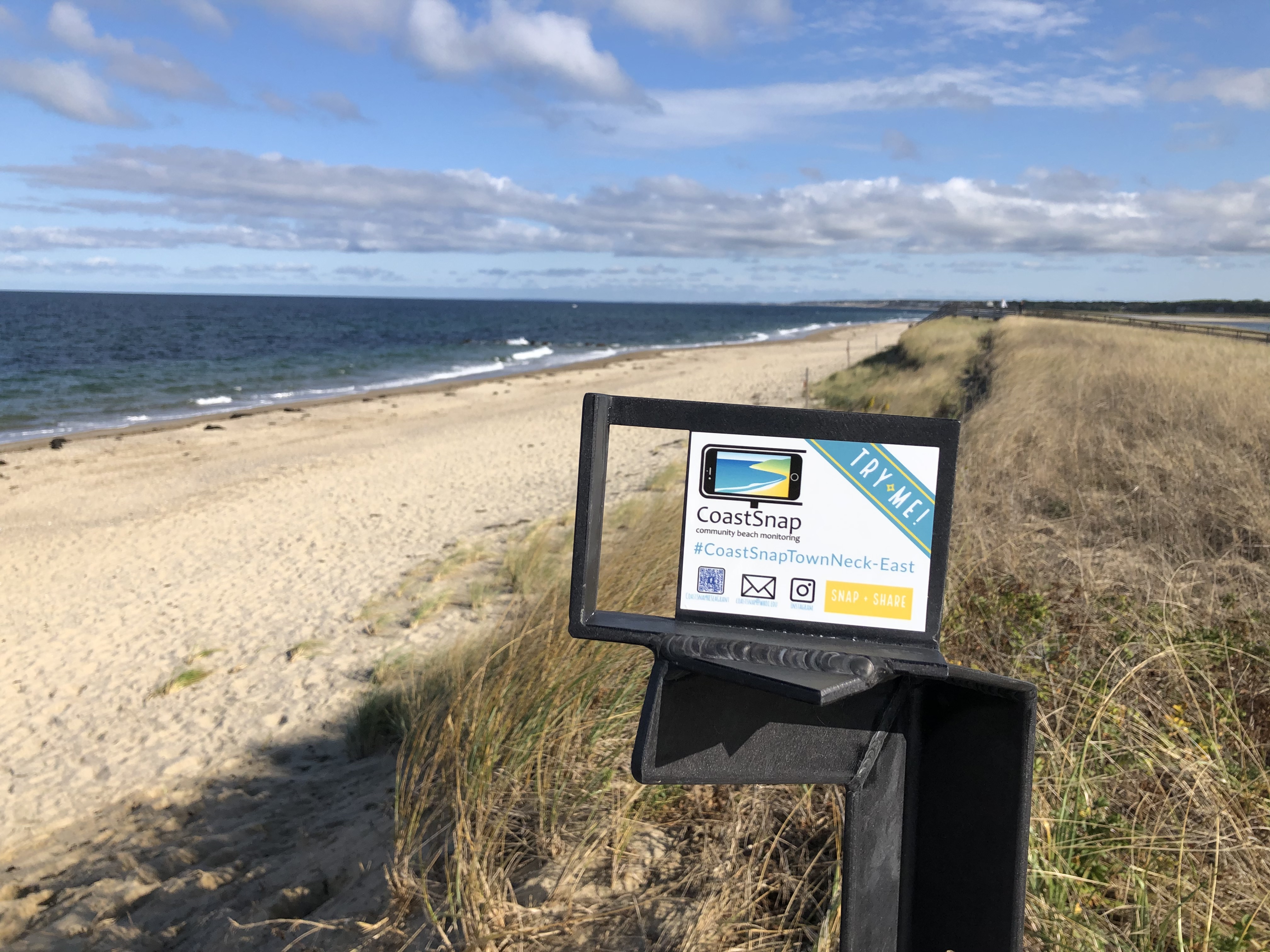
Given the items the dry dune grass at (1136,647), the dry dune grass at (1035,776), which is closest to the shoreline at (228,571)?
the dry dune grass at (1035,776)

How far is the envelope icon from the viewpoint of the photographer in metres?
1.10

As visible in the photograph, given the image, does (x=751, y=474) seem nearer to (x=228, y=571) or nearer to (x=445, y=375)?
(x=228, y=571)

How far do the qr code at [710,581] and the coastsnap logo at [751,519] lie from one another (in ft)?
0.21

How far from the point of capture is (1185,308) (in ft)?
206

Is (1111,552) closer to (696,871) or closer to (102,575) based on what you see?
Answer: (696,871)

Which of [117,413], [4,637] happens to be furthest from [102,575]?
[117,413]

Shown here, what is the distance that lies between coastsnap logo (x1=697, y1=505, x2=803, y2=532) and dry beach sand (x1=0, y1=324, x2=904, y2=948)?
201cm

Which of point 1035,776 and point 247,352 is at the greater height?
point 1035,776

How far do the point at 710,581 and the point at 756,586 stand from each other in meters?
0.06

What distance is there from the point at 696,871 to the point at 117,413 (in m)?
22.9

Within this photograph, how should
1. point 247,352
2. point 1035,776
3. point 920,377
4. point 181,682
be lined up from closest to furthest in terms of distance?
point 1035,776 → point 181,682 → point 920,377 → point 247,352

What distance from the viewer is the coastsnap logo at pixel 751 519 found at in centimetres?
109

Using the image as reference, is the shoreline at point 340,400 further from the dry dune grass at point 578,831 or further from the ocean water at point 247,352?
the dry dune grass at point 578,831

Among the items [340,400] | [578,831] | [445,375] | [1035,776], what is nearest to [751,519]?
[578,831]
